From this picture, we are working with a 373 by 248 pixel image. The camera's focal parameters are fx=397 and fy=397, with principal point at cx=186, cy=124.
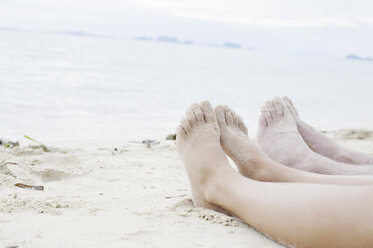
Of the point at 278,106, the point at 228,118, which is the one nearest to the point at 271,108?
the point at 278,106

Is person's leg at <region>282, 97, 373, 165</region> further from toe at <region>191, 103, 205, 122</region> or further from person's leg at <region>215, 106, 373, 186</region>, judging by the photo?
toe at <region>191, 103, 205, 122</region>

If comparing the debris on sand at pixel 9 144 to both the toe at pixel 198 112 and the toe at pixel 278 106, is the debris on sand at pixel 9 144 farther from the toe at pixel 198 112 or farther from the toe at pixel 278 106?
the toe at pixel 278 106

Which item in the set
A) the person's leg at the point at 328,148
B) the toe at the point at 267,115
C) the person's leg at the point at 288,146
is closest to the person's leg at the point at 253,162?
the person's leg at the point at 288,146

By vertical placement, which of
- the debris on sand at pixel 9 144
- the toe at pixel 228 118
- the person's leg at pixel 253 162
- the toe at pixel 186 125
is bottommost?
the debris on sand at pixel 9 144

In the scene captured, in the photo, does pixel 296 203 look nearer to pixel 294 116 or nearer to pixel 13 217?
pixel 13 217

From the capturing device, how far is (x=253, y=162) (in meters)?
1.82

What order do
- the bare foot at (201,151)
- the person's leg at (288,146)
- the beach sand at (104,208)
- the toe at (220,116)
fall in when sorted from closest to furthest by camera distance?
the beach sand at (104,208) → the bare foot at (201,151) → the person's leg at (288,146) → the toe at (220,116)

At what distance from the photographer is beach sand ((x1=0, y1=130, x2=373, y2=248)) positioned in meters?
1.32

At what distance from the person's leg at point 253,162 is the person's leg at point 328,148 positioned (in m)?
0.57

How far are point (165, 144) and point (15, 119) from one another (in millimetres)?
2664

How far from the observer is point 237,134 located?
2072 mm

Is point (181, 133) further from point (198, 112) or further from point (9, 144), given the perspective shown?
point (9, 144)

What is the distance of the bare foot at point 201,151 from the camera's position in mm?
1694

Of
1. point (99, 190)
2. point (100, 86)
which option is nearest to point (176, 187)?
point (99, 190)
